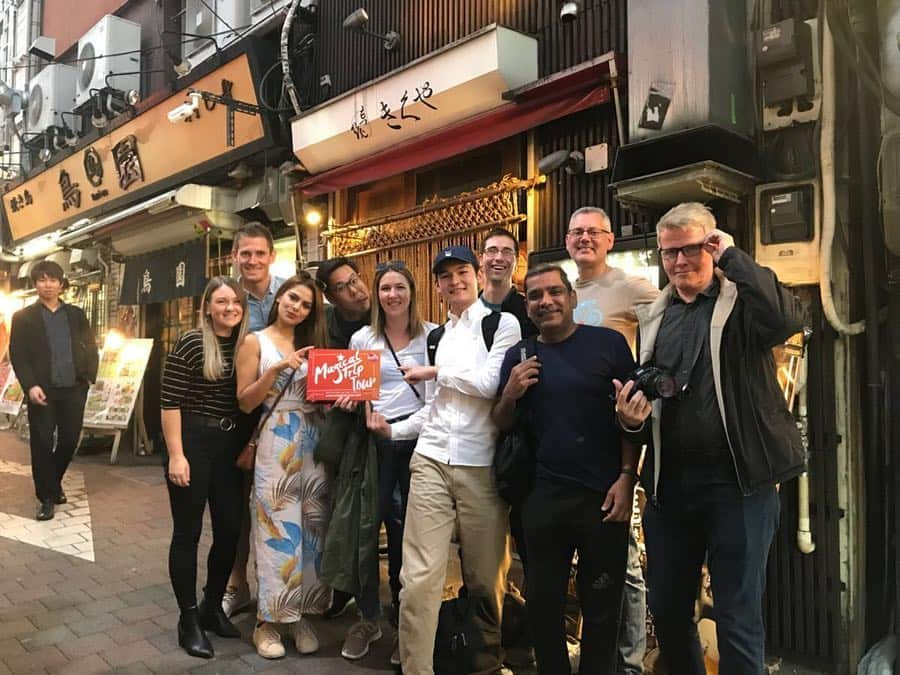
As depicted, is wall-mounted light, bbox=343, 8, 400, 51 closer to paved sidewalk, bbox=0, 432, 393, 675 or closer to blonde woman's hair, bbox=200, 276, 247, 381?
blonde woman's hair, bbox=200, 276, 247, 381

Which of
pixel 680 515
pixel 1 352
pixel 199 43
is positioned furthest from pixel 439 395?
pixel 1 352

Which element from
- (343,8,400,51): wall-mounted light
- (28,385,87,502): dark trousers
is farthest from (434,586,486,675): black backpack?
(343,8,400,51): wall-mounted light

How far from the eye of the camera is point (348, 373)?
3.36 metres

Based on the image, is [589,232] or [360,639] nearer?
[589,232]

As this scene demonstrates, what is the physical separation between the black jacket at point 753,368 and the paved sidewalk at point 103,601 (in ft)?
7.54

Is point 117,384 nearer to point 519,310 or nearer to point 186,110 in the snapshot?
point 186,110

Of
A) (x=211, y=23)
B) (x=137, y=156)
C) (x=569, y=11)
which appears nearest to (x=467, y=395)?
(x=569, y=11)

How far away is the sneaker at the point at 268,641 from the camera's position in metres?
3.55

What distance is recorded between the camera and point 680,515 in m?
2.53

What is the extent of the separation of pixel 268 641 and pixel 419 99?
4704 mm

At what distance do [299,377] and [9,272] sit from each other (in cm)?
1802

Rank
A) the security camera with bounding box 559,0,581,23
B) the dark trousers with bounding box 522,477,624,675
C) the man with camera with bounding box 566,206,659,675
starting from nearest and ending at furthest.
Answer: the dark trousers with bounding box 522,477,624,675 < the man with camera with bounding box 566,206,659,675 < the security camera with bounding box 559,0,581,23

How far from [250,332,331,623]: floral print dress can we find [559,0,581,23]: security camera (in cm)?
360

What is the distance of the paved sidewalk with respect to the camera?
3.54 m
